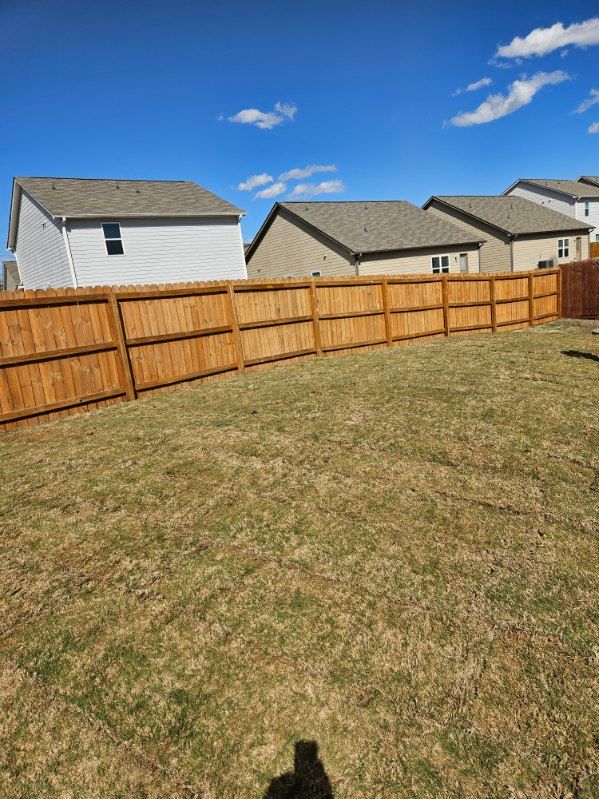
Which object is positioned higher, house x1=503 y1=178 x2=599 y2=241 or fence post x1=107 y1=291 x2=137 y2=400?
house x1=503 y1=178 x2=599 y2=241

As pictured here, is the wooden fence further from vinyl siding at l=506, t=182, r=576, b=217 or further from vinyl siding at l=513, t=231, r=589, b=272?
vinyl siding at l=506, t=182, r=576, b=217

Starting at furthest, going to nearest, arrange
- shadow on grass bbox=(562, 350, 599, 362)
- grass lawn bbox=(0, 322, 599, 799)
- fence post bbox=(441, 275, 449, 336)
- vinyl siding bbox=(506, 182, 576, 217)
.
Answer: vinyl siding bbox=(506, 182, 576, 217)
fence post bbox=(441, 275, 449, 336)
shadow on grass bbox=(562, 350, 599, 362)
grass lawn bbox=(0, 322, 599, 799)

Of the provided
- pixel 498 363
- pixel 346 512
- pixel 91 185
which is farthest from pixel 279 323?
pixel 91 185

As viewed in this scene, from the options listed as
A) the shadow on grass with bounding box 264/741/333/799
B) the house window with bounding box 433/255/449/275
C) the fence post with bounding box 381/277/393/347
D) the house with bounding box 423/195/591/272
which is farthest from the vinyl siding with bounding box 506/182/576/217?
the shadow on grass with bounding box 264/741/333/799

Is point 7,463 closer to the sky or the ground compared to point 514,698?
closer to the sky

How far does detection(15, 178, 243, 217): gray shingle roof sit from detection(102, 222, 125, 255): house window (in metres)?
0.54

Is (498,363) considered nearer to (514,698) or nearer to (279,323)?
(279,323)

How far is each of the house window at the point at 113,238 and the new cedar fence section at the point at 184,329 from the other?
42.8ft

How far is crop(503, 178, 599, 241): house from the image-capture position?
46.4 m

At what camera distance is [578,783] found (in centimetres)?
207

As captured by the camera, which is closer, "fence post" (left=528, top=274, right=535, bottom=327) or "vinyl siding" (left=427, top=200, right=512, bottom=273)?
"fence post" (left=528, top=274, right=535, bottom=327)

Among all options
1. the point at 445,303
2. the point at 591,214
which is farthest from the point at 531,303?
the point at 591,214

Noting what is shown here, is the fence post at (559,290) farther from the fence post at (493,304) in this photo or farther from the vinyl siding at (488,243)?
the vinyl siding at (488,243)

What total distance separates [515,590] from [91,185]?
1003 inches
